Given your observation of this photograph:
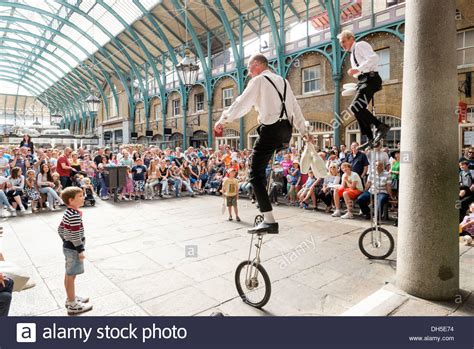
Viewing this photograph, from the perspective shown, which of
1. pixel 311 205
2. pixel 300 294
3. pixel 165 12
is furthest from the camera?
pixel 165 12

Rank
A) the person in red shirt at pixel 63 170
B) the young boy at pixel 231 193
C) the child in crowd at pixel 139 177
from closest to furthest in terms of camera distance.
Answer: the young boy at pixel 231 193
the person in red shirt at pixel 63 170
the child in crowd at pixel 139 177

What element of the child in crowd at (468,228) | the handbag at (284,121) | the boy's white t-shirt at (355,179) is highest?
the handbag at (284,121)

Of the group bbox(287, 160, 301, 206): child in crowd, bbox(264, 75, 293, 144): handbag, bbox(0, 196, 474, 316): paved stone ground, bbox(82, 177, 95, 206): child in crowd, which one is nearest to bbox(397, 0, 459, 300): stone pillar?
bbox(0, 196, 474, 316): paved stone ground

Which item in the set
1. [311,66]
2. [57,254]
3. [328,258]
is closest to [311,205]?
[328,258]

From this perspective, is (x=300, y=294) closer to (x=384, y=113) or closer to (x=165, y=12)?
(x=384, y=113)

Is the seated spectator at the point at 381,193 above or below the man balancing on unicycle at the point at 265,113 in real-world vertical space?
below

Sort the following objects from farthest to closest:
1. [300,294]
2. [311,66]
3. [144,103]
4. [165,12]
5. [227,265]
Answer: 1. [144,103]
2. [165,12]
3. [311,66]
4. [227,265]
5. [300,294]

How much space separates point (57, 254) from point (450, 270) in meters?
5.53

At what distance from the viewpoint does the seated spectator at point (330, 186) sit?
29.0 ft

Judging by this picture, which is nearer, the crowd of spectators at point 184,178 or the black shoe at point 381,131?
the black shoe at point 381,131

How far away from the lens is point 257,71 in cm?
331

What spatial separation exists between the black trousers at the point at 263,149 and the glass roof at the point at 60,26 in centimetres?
2117

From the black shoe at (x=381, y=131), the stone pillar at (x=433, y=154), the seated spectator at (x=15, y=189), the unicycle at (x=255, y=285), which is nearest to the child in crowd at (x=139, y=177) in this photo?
the seated spectator at (x=15, y=189)

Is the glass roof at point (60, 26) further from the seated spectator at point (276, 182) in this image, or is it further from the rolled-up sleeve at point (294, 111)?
the rolled-up sleeve at point (294, 111)
